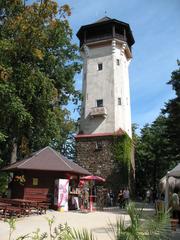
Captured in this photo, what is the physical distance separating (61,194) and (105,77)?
54.9ft

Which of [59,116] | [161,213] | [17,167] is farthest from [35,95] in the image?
[161,213]

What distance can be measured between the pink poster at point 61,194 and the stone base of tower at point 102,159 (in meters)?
10.8

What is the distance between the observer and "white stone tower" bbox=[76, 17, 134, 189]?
33344 mm

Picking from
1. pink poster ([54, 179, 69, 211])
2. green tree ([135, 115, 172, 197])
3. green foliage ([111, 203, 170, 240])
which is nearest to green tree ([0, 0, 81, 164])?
pink poster ([54, 179, 69, 211])

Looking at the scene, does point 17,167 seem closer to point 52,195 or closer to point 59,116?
point 52,195

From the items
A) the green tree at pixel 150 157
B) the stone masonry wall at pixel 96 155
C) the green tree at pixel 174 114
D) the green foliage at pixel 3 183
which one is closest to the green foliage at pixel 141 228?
the green foliage at pixel 3 183

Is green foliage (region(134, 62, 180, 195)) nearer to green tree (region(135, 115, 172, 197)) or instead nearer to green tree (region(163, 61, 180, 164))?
green tree (region(135, 115, 172, 197))

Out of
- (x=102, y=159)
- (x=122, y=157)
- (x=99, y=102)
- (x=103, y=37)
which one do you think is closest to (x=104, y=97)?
(x=99, y=102)

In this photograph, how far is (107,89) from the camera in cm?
3469

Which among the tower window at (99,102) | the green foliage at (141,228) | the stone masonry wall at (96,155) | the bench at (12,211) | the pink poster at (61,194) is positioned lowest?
the bench at (12,211)

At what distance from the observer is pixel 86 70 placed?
3631 centimetres

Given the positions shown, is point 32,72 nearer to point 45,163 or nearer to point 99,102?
point 45,163

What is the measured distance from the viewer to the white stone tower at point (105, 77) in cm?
3412

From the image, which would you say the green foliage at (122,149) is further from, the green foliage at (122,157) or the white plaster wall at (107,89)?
the white plaster wall at (107,89)
